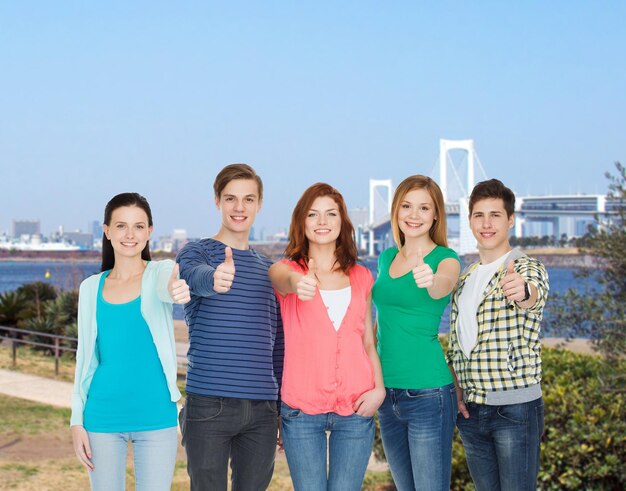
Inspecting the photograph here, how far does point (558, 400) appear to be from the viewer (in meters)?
5.36

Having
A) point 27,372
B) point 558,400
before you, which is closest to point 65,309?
point 27,372

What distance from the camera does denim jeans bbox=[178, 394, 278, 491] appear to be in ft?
9.10

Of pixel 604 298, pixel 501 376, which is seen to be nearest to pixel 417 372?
pixel 501 376

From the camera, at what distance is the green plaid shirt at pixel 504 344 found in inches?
109

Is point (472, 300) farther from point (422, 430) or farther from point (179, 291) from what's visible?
point (179, 291)

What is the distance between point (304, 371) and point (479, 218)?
876 millimetres

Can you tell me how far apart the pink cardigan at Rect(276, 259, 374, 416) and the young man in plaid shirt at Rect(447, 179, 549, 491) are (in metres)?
0.38

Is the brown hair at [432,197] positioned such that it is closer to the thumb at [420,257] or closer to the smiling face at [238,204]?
the thumb at [420,257]

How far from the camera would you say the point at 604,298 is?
626cm

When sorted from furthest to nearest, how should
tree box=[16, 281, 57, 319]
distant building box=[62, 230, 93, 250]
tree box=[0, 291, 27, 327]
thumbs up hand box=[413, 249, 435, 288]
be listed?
distant building box=[62, 230, 93, 250] < tree box=[0, 291, 27, 327] < tree box=[16, 281, 57, 319] < thumbs up hand box=[413, 249, 435, 288]

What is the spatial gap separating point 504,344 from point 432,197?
610 mm

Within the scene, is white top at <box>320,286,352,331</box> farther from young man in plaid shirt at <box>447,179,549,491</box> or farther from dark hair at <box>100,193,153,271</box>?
dark hair at <box>100,193,153,271</box>

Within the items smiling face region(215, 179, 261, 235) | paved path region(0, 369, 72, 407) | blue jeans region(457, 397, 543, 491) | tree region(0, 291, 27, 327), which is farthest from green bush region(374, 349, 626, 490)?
tree region(0, 291, 27, 327)

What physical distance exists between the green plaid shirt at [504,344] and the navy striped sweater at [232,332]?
0.74 m
